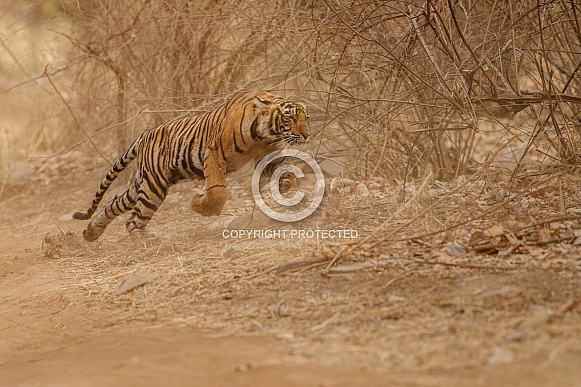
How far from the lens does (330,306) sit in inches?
183

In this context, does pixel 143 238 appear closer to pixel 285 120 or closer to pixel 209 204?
pixel 209 204

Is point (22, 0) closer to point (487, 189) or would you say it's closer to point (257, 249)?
point (257, 249)

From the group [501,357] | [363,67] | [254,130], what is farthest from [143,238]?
[501,357]

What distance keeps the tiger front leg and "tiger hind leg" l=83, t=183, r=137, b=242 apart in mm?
1119

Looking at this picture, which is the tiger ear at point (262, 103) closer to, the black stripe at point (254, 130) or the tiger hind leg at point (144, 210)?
the black stripe at point (254, 130)

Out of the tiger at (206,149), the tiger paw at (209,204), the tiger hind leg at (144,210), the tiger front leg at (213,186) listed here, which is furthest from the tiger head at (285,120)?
the tiger hind leg at (144,210)

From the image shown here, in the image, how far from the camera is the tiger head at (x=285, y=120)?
274 inches

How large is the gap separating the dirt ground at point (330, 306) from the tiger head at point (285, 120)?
2.35 ft

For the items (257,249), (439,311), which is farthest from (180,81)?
(439,311)

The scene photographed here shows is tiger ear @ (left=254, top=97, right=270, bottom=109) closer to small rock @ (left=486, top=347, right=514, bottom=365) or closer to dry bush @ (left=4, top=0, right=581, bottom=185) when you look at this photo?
dry bush @ (left=4, top=0, right=581, bottom=185)

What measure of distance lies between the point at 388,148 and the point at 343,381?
4598mm

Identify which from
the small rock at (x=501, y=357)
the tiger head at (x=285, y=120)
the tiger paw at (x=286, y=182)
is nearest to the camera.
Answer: the small rock at (x=501, y=357)

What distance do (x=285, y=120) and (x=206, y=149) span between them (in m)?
0.79

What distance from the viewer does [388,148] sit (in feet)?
26.0
